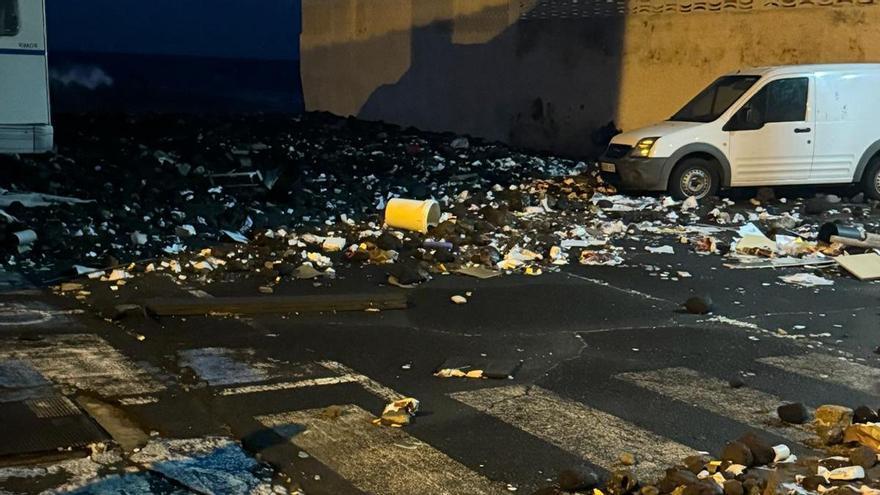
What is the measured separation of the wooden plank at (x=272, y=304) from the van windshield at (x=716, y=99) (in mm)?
8331

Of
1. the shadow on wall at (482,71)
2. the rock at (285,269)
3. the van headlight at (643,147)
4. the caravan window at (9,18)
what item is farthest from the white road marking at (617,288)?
the shadow on wall at (482,71)

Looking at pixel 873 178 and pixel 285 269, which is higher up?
pixel 873 178

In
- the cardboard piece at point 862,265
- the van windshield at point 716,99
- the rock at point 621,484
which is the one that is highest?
the van windshield at point 716,99

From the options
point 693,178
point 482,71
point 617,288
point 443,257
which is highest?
point 482,71

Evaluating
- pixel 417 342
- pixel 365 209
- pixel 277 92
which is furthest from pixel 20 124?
pixel 277 92

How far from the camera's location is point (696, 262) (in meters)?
11.7

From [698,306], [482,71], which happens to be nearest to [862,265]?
[698,306]

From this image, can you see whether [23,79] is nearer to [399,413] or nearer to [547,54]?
[399,413]

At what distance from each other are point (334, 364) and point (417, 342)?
905mm

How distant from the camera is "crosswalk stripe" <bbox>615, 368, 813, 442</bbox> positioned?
6.38 metres

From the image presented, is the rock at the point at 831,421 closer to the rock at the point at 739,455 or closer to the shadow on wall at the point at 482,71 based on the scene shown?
the rock at the point at 739,455

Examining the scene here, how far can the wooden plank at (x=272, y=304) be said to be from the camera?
29.8ft

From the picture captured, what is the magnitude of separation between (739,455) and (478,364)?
2.49 m

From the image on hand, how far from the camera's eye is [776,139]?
619 inches
